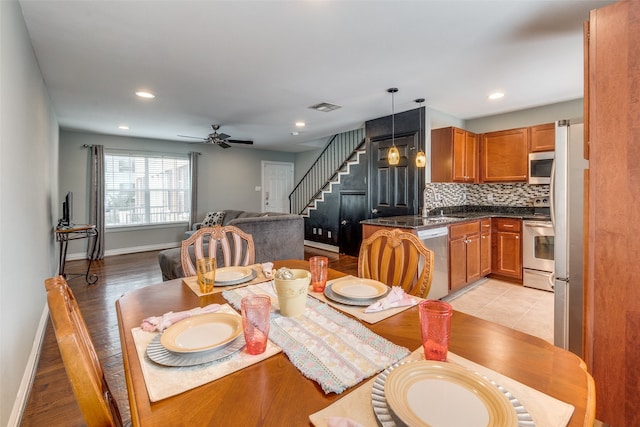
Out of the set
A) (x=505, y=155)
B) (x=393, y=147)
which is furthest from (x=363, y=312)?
(x=505, y=155)

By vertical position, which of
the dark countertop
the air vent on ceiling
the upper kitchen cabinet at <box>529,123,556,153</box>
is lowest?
the dark countertop

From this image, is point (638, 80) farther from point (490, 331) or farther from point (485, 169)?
point (485, 169)

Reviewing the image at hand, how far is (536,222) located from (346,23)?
3328 millimetres

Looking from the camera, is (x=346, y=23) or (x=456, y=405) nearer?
(x=456, y=405)

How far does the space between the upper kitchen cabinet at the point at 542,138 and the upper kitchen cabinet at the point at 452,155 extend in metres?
0.73

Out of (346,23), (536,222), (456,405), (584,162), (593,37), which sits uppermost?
(346,23)

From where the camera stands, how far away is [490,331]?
3.16 feet

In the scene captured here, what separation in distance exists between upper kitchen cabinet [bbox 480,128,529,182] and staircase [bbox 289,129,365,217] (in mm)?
2020

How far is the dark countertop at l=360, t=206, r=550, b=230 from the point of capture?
3.25 metres

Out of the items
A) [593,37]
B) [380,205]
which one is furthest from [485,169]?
[593,37]

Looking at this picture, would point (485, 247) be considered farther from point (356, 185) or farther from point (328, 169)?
point (328, 169)

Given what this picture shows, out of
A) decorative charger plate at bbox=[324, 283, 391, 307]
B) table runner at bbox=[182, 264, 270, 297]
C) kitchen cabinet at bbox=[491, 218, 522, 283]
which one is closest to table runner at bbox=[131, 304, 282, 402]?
decorative charger plate at bbox=[324, 283, 391, 307]

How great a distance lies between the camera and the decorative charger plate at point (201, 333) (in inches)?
32.8

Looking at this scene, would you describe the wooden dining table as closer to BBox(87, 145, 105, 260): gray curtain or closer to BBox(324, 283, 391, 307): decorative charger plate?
BBox(324, 283, 391, 307): decorative charger plate
